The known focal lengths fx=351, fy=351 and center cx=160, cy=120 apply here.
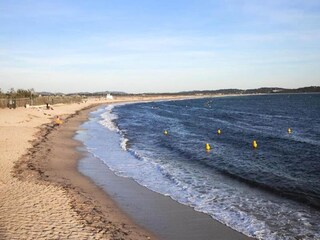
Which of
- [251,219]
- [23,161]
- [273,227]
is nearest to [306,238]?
[273,227]

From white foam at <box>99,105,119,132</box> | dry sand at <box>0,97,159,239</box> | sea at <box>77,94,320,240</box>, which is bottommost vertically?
sea at <box>77,94,320,240</box>

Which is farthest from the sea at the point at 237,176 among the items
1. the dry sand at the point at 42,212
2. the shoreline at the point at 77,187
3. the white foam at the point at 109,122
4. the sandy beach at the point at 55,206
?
the white foam at the point at 109,122

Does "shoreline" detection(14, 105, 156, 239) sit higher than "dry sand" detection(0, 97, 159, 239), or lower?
lower

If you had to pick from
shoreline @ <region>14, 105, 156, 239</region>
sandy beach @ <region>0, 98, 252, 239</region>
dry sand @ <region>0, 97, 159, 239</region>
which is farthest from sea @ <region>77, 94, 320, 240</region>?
dry sand @ <region>0, 97, 159, 239</region>

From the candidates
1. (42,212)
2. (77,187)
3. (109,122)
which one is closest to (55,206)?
(42,212)

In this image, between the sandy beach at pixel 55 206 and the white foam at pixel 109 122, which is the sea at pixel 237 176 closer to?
the sandy beach at pixel 55 206

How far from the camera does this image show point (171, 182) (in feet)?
51.8

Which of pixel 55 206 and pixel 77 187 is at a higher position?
pixel 55 206

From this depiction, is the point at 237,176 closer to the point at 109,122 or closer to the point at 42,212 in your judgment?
the point at 42,212

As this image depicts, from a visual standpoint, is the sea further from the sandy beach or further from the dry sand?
the dry sand

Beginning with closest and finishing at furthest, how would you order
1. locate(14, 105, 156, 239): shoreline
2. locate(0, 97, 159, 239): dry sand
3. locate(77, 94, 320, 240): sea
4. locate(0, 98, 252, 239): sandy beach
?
locate(0, 97, 159, 239): dry sand → locate(0, 98, 252, 239): sandy beach → locate(14, 105, 156, 239): shoreline → locate(77, 94, 320, 240): sea

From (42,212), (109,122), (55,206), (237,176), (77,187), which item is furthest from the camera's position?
(109,122)

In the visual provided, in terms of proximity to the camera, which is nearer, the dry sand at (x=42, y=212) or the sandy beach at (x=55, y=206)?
the dry sand at (x=42, y=212)

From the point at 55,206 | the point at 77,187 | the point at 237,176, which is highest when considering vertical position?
the point at 55,206
